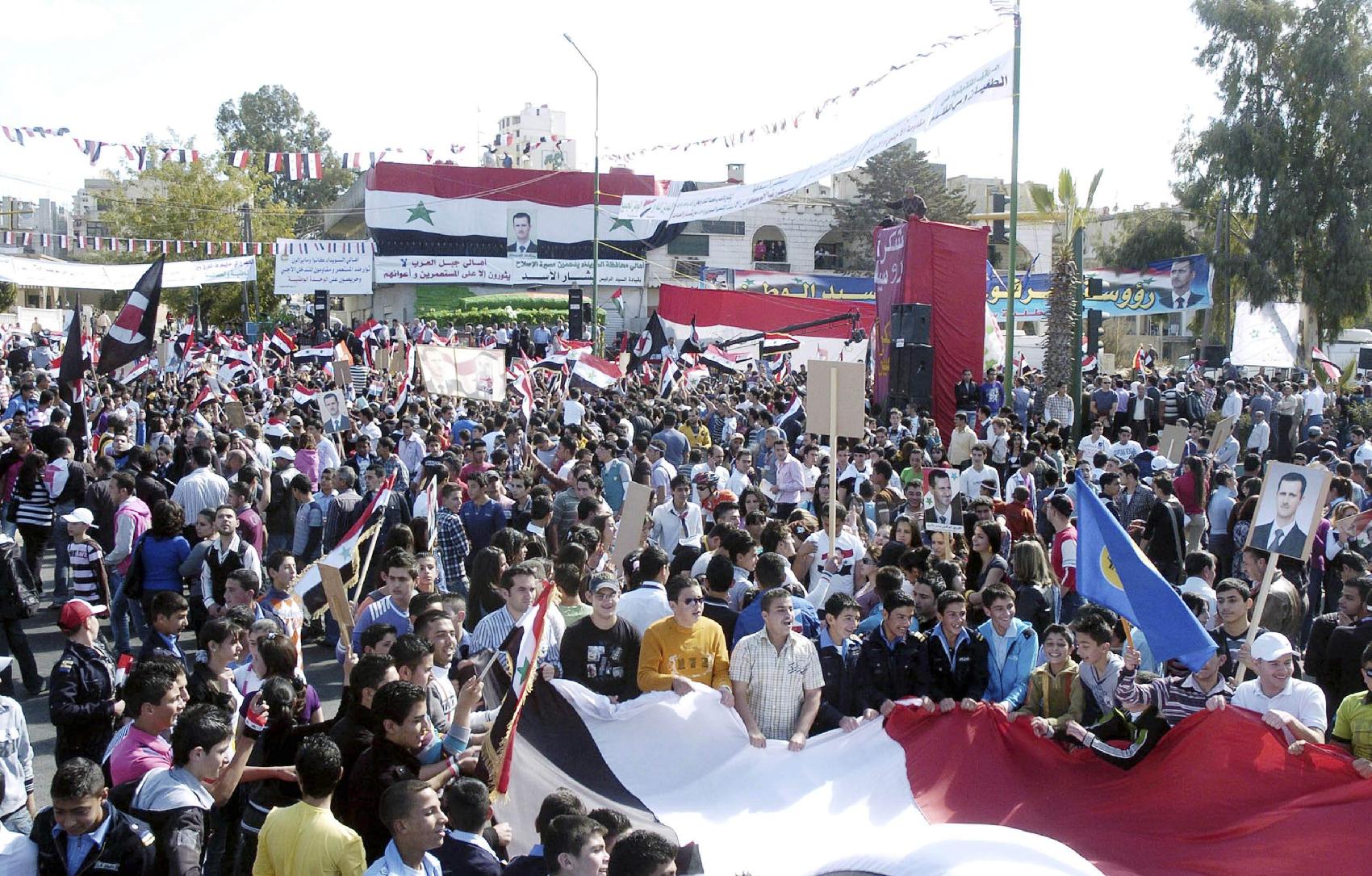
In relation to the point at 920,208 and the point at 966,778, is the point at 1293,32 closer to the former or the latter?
the point at 920,208

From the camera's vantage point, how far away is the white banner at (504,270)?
50.8 m

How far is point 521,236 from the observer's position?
53.6 m

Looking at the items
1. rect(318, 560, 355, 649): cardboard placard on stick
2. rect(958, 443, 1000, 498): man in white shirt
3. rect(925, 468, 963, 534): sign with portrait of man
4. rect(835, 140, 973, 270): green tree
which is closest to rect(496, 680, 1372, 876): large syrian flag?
rect(318, 560, 355, 649): cardboard placard on stick

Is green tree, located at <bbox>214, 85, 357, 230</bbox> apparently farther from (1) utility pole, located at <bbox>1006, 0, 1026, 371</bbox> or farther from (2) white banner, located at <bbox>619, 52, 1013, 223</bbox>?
(1) utility pole, located at <bbox>1006, 0, 1026, 371</bbox>

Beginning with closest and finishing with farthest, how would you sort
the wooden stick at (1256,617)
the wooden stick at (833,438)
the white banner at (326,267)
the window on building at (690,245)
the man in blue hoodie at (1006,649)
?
1. the wooden stick at (1256,617)
2. the man in blue hoodie at (1006,649)
3. the wooden stick at (833,438)
4. the white banner at (326,267)
5. the window on building at (690,245)

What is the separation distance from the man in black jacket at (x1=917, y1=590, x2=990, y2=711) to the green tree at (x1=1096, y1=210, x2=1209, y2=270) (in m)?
39.5

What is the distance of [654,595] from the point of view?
7.50 m

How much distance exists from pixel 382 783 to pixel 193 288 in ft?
162

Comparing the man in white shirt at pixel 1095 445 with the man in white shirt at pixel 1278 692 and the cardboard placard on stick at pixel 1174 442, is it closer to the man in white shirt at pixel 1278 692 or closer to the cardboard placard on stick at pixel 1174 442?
the cardboard placard on stick at pixel 1174 442

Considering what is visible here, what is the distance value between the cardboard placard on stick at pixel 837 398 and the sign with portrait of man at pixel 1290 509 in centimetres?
338

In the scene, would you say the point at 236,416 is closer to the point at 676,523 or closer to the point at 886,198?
the point at 676,523

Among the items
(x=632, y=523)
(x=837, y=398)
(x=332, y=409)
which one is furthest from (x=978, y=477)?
(x=332, y=409)

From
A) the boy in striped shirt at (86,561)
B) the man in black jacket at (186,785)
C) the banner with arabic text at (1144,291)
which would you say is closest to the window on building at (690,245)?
the banner with arabic text at (1144,291)

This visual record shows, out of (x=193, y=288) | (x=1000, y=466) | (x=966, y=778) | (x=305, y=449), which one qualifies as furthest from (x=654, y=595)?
(x=193, y=288)
